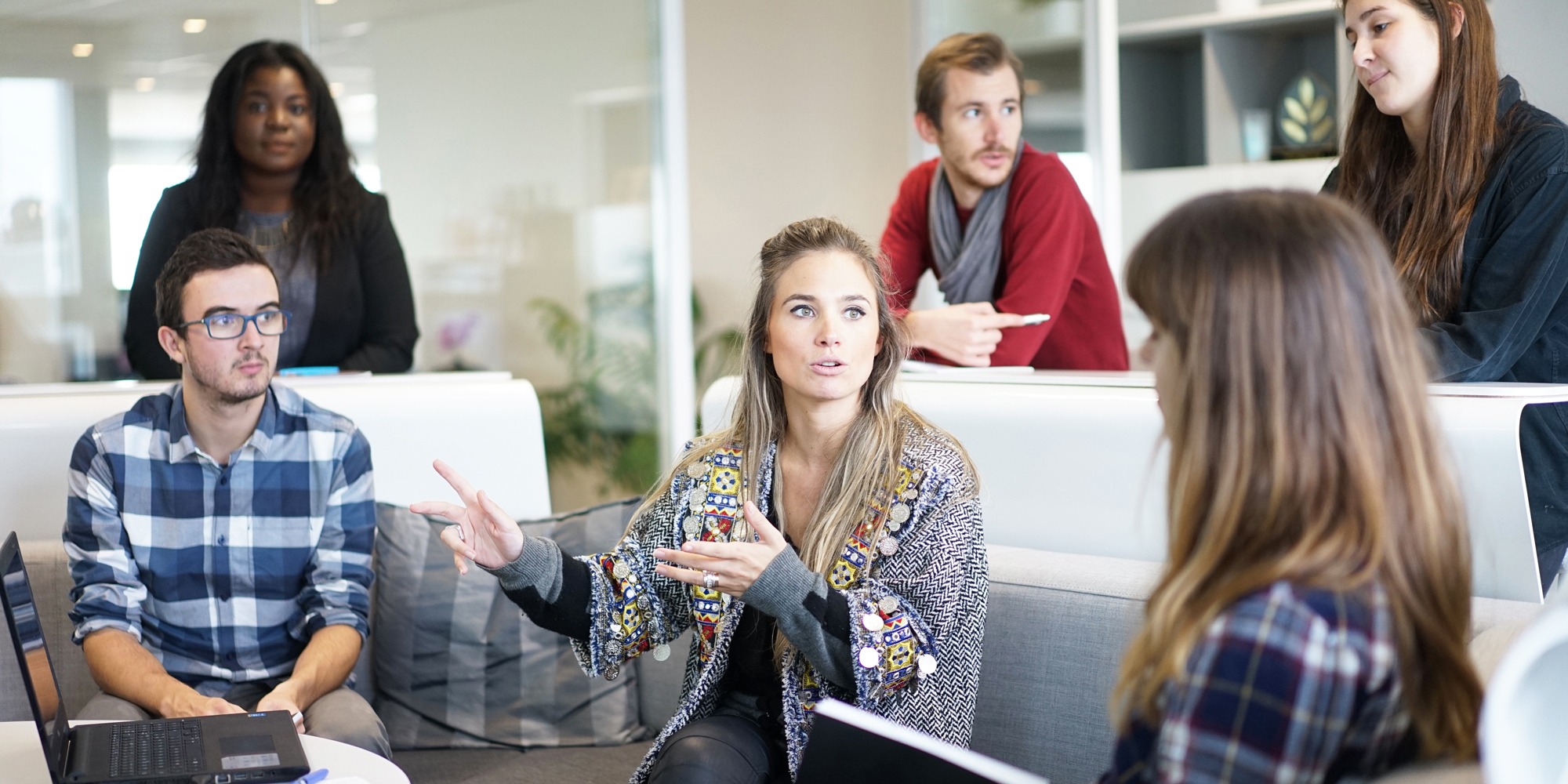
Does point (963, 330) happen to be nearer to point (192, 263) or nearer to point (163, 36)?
point (192, 263)

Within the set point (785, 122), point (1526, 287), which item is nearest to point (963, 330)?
point (1526, 287)

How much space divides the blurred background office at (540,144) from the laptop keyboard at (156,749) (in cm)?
242

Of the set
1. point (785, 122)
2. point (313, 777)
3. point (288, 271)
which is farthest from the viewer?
point (785, 122)

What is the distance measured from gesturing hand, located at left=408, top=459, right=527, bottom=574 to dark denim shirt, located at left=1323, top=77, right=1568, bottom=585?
1.14m

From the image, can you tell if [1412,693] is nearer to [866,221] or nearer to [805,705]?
[805,705]

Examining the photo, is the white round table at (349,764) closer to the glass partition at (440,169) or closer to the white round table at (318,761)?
the white round table at (318,761)

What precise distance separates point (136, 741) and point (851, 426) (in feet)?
3.15

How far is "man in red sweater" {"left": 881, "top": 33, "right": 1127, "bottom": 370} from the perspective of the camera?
2521 mm

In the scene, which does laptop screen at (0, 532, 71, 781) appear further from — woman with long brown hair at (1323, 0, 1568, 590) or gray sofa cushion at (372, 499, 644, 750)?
woman with long brown hair at (1323, 0, 1568, 590)

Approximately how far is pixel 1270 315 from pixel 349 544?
1.68 m

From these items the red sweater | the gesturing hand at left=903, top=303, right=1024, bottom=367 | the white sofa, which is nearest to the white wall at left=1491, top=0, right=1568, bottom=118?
the red sweater

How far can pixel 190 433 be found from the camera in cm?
218

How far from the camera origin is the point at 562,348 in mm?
4395

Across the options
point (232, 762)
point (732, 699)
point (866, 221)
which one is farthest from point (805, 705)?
point (866, 221)
